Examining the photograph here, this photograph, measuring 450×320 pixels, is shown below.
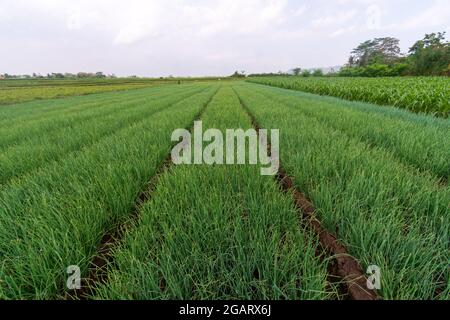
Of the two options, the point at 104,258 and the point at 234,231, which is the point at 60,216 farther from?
the point at 234,231

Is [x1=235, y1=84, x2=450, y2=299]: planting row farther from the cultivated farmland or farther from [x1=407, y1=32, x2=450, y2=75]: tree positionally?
[x1=407, y1=32, x2=450, y2=75]: tree

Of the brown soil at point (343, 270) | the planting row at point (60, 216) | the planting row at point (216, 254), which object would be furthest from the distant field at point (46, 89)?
the brown soil at point (343, 270)

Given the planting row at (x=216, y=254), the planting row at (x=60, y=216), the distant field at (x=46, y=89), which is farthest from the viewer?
the distant field at (x=46, y=89)

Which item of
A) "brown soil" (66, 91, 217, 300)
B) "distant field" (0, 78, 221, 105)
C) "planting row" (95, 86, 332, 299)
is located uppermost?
"distant field" (0, 78, 221, 105)

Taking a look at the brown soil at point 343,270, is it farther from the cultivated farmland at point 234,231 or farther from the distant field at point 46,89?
the distant field at point 46,89

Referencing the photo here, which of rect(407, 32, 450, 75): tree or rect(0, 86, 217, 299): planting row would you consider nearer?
rect(0, 86, 217, 299): planting row

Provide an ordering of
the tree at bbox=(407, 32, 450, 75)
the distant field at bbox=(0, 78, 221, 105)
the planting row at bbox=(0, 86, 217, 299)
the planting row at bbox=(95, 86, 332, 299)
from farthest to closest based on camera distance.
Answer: the tree at bbox=(407, 32, 450, 75), the distant field at bbox=(0, 78, 221, 105), the planting row at bbox=(0, 86, 217, 299), the planting row at bbox=(95, 86, 332, 299)

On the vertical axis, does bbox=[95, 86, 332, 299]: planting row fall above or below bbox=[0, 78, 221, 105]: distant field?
below

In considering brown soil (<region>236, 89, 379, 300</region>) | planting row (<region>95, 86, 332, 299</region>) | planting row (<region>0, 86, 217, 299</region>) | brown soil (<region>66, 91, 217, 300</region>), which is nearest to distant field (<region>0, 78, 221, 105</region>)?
planting row (<region>0, 86, 217, 299</region>)

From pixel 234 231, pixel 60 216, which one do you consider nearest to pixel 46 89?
pixel 60 216

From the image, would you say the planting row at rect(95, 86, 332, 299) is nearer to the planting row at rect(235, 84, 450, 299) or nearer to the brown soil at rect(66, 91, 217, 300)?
the brown soil at rect(66, 91, 217, 300)

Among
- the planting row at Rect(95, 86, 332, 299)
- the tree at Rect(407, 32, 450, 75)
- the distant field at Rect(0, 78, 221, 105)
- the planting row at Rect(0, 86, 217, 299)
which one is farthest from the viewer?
the tree at Rect(407, 32, 450, 75)

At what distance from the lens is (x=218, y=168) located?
203cm
